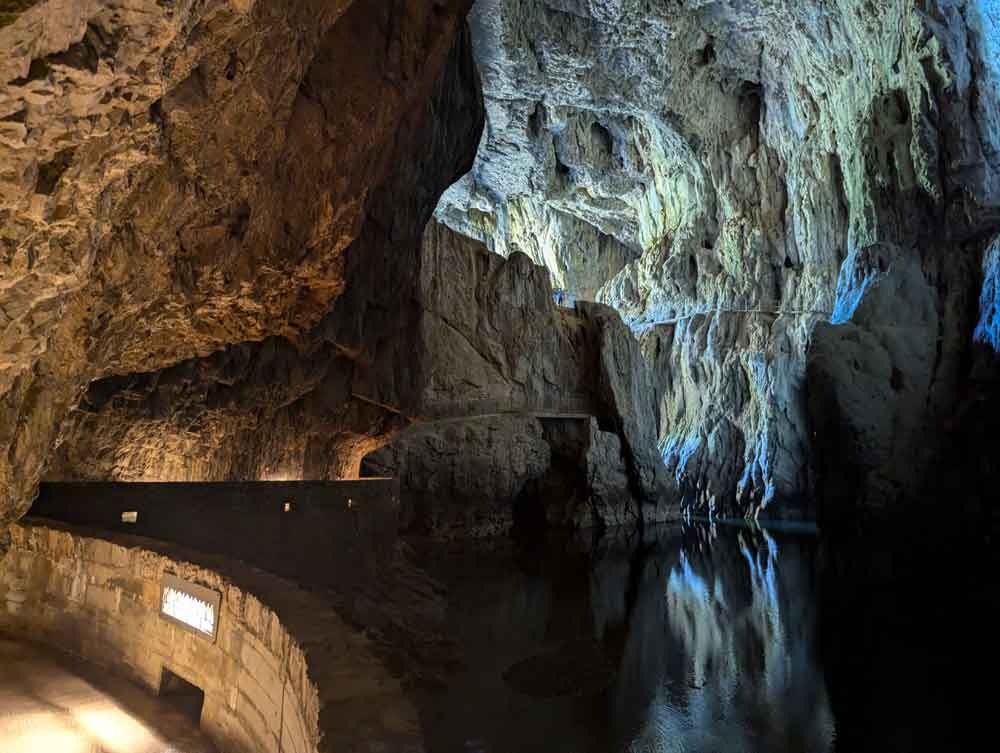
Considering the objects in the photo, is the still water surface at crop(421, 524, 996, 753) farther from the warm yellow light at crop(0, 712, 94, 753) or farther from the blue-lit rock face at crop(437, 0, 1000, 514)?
the blue-lit rock face at crop(437, 0, 1000, 514)

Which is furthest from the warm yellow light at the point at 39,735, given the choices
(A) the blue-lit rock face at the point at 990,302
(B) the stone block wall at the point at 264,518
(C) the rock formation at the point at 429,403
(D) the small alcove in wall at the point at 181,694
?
(A) the blue-lit rock face at the point at 990,302

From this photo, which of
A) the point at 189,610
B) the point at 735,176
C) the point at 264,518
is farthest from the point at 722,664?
the point at 735,176

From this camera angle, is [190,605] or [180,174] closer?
[190,605]

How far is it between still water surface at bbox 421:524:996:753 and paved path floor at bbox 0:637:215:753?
7.94 feet

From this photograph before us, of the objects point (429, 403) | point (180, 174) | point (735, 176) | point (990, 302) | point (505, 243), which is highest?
point (735, 176)

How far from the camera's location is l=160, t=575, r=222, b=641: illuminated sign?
17.8ft

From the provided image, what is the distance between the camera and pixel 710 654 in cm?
994

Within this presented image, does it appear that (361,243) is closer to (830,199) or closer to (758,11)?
(758,11)

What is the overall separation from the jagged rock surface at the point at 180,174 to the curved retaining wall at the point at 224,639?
44.9 inches

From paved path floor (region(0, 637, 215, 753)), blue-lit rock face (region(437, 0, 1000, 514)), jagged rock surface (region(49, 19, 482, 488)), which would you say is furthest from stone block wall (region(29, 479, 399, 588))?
blue-lit rock face (region(437, 0, 1000, 514))

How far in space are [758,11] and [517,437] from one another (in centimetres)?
1597

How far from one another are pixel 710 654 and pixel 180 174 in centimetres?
957

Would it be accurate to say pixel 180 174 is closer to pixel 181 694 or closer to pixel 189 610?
pixel 189 610

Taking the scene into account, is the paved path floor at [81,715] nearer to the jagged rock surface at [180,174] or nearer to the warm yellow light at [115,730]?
the warm yellow light at [115,730]
